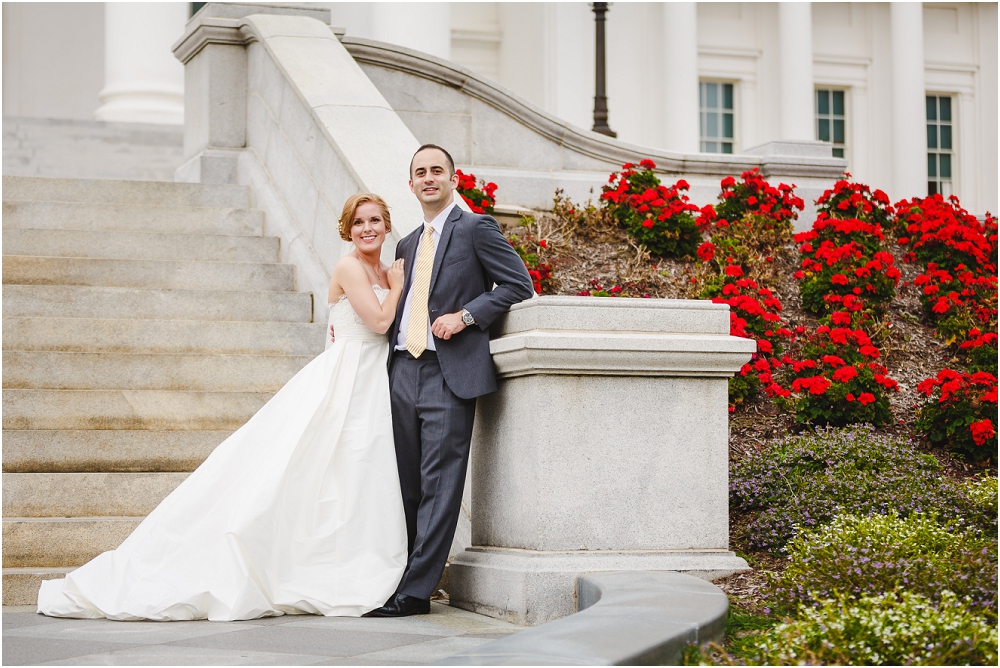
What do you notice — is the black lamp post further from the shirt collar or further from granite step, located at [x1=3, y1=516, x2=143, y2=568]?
granite step, located at [x1=3, y1=516, x2=143, y2=568]

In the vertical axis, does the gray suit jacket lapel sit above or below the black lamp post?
below

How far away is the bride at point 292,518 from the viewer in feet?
16.7

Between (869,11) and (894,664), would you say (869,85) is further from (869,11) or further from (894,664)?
(894,664)

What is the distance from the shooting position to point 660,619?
3.92m

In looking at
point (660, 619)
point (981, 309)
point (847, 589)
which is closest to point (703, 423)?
point (847, 589)

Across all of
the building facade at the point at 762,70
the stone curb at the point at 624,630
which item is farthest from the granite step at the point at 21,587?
the building facade at the point at 762,70

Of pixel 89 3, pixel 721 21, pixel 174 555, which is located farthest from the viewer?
pixel 721 21

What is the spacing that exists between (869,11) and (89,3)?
713 inches

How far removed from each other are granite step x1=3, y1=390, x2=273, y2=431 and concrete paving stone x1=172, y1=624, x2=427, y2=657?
88.9 inches

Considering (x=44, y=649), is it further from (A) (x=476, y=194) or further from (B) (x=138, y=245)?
(A) (x=476, y=194)

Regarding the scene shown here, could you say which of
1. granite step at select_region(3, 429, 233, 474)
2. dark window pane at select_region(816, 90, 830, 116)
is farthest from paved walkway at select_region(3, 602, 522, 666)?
dark window pane at select_region(816, 90, 830, 116)

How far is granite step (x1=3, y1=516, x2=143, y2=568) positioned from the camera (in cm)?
576

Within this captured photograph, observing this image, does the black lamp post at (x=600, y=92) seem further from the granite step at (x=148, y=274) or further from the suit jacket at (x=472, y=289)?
the suit jacket at (x=472, y=289)

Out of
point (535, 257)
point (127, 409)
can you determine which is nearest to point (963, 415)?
point (535, 257)
